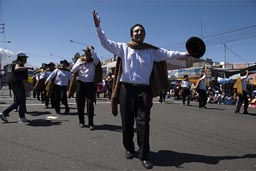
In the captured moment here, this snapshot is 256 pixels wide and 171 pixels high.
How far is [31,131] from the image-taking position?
621 centimetres

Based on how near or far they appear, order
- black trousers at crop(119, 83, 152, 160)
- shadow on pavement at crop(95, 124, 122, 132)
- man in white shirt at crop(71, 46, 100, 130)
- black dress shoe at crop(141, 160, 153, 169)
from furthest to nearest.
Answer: man in white shirt at crop(71, 46, 100, 130)
shadow on pavement at crop(95, 124, 122, 132)
black trousers at crop(119, 83, 152, 160)
black dress shoe at crop(141, 160, 153, 169)

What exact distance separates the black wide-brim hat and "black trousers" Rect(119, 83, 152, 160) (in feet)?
3.07

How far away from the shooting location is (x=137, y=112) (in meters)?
4.19

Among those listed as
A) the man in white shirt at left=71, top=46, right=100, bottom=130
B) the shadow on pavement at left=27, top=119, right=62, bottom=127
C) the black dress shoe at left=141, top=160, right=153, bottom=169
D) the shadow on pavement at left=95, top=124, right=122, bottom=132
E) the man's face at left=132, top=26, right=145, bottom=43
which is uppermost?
the man's face at left=132, top=26, right=145, bottom=43

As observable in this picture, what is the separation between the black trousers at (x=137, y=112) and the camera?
402 cm

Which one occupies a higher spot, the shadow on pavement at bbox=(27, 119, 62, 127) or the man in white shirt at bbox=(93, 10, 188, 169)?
the man in white shirt at bbox=(93, 10, 188, 169)

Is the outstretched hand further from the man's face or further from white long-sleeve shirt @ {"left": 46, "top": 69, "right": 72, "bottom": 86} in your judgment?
white long-sleeve shirt @ {"left": 46, "top": 69, "right": 72, "bottom": 86}

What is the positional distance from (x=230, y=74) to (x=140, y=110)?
21.0m

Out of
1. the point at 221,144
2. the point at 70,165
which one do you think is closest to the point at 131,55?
the point at 70,165

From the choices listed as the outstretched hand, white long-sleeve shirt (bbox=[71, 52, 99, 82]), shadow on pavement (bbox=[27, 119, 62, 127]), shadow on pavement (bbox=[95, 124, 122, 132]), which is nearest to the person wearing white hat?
shadow on pavement (bbox=[27, 119, 62, 127])

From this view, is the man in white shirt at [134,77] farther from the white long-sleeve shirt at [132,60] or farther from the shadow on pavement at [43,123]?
the shadow on pavement at [43,123]

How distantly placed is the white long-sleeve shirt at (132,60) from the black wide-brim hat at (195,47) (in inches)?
14.0

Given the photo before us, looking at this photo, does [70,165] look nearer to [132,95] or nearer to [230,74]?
[132,95]

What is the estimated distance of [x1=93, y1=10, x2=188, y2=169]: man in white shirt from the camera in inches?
163
